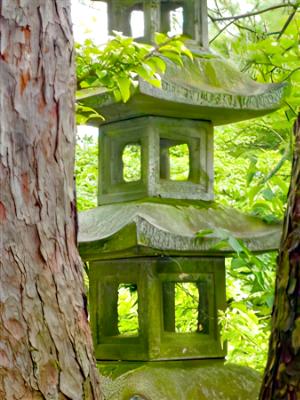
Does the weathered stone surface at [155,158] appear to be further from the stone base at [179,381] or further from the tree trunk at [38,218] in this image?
the tree trunk at [38,218]

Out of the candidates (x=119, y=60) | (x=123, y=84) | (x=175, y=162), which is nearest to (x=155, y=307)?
(x=123, y=84)

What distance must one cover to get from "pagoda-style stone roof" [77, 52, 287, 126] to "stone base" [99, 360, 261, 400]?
114 cm

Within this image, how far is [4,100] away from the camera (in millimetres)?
1526

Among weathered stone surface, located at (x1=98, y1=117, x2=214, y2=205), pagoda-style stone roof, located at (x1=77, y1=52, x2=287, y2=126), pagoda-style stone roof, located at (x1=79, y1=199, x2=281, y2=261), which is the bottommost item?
pagoda-style stone roof, located at (x1=79, y1=199, x2=281, y2=261)

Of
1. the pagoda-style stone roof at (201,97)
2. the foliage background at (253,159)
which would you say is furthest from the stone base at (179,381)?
the pagoda-style stone roof at (201,97)

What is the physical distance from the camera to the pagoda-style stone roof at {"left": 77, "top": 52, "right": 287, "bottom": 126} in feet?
12.0

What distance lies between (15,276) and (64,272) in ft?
0.36

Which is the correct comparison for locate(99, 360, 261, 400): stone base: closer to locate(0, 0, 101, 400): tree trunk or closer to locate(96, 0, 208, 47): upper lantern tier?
locate(96, 0, 208, 47): upper lantern tier

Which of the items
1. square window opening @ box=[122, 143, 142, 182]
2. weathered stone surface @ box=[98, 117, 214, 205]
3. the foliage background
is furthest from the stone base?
square window opening @ box=[122, 143, 142, 182]

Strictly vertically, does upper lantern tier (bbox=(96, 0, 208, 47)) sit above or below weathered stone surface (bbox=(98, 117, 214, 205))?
above

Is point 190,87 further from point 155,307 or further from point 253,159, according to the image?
point 155,307

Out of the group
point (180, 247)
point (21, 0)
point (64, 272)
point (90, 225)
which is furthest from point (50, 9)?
point (90, 225)

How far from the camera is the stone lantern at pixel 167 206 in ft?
12.0

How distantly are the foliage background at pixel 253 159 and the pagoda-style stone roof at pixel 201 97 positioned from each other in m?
0.09
